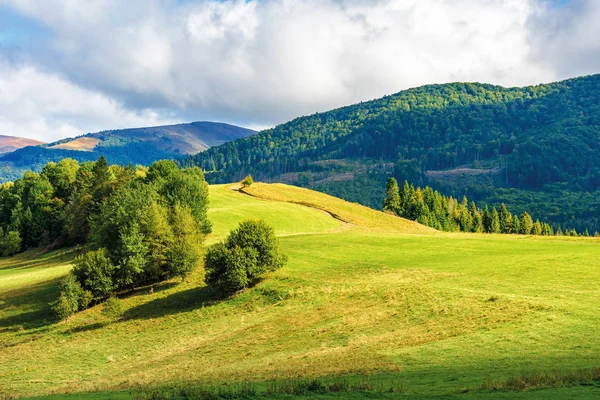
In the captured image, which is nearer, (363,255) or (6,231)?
(363,255)

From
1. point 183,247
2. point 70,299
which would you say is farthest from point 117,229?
point 70,299

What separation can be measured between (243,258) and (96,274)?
65.4ft

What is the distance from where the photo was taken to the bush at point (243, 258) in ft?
173

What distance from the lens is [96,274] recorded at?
194 ft

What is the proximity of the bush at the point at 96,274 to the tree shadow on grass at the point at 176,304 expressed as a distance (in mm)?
6671

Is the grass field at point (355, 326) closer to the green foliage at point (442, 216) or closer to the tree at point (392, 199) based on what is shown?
the tree at point (392, 199)

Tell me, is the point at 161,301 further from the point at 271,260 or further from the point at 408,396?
the point at 408,396

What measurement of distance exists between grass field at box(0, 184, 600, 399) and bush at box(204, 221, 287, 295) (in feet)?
5.69

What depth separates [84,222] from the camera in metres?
95.8

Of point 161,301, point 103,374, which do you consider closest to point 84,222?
point 161,301

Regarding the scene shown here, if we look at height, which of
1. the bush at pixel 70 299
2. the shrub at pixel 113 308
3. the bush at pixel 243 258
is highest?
the bush at pixel 243 258

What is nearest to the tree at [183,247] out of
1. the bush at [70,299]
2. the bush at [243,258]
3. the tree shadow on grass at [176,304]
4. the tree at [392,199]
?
the tree shadow on grass at [176,304]

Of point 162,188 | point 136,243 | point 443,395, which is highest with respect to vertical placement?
point 162,188

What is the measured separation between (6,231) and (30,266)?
147 ft
